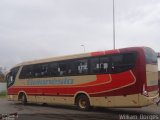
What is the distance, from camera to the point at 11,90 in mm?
26781

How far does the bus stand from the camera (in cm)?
1720

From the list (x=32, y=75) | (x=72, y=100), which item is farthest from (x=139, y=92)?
(x=32, y=75)

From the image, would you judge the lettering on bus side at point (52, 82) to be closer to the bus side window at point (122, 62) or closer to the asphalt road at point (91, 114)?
the asphalt road at point (91, 114)

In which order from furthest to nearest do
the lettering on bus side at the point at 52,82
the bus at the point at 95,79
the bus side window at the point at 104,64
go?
the lettering on bus side at the point at 52,82 < the bus side window at the point at 104,64 < the bus at the point at 95,79

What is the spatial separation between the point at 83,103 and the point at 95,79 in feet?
5.71

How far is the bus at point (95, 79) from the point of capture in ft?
56.4

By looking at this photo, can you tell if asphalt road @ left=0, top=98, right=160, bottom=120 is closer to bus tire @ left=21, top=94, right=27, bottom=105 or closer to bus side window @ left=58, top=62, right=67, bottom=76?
bus side window @ left=58, top=62, right=67, bottom=76

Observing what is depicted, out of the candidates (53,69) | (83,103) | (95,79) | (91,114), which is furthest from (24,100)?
(91,114)

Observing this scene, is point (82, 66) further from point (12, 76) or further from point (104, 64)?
point (12, 76)

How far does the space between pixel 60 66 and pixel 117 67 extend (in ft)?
15.1

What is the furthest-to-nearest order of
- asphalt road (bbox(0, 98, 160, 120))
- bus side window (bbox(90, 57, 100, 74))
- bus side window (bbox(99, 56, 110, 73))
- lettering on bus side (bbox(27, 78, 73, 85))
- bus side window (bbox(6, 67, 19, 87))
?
bus side window (bbox(6, 67, 19, 87))
lettering on bus side (bbox(27, 78, 73, 85))
bus side window (bbox(90, 57, 100, 74))
bus side window (bbox(99, 56, 110, 73))
asphalt road (bbox(0, 98, 160, 120))

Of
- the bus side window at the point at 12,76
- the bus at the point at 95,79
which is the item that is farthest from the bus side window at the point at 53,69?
the bus side window at the point at 12,76

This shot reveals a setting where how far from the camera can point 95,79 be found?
63.6 ft

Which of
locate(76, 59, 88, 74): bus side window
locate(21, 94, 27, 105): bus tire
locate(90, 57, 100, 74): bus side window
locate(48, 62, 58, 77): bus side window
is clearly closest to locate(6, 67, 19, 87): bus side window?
locate(21, 94, 27, 105): bus tire
